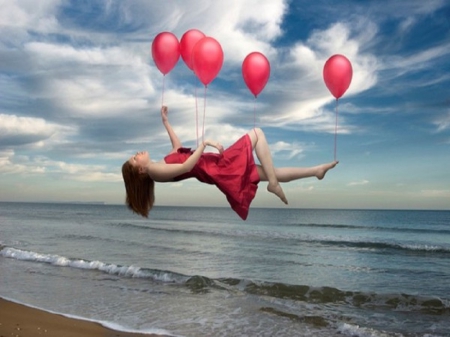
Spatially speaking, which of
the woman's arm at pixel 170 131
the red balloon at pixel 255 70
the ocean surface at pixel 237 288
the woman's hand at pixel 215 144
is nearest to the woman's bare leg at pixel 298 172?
the woman's hand at pixel 215 144

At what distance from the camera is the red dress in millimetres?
4121

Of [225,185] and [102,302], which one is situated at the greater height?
[225,185]

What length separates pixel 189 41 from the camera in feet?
16.9

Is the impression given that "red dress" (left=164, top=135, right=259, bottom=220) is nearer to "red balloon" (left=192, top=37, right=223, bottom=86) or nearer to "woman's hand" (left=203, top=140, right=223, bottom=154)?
"woman's hand" (left=203, top=140, right=223, bottom=154)

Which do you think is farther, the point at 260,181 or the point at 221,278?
the point at 221,278

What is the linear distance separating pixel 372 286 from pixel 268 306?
3.76 m

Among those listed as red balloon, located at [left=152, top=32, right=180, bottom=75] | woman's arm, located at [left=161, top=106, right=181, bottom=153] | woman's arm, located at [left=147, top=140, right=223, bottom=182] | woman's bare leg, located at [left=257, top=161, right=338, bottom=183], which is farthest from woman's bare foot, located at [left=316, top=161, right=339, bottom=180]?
red balloon, located at [left=152, top=32, right=180, bottom=75]

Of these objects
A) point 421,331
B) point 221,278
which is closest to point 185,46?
point 421,331

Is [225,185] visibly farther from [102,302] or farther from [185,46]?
[102,302]

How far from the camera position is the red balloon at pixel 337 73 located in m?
4.70

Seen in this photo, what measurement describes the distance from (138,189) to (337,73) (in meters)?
2.17

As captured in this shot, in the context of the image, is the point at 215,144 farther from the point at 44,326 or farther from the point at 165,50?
the point at 44,326

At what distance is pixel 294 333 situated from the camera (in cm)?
716

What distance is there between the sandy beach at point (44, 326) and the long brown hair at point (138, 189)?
2847 millimetres
